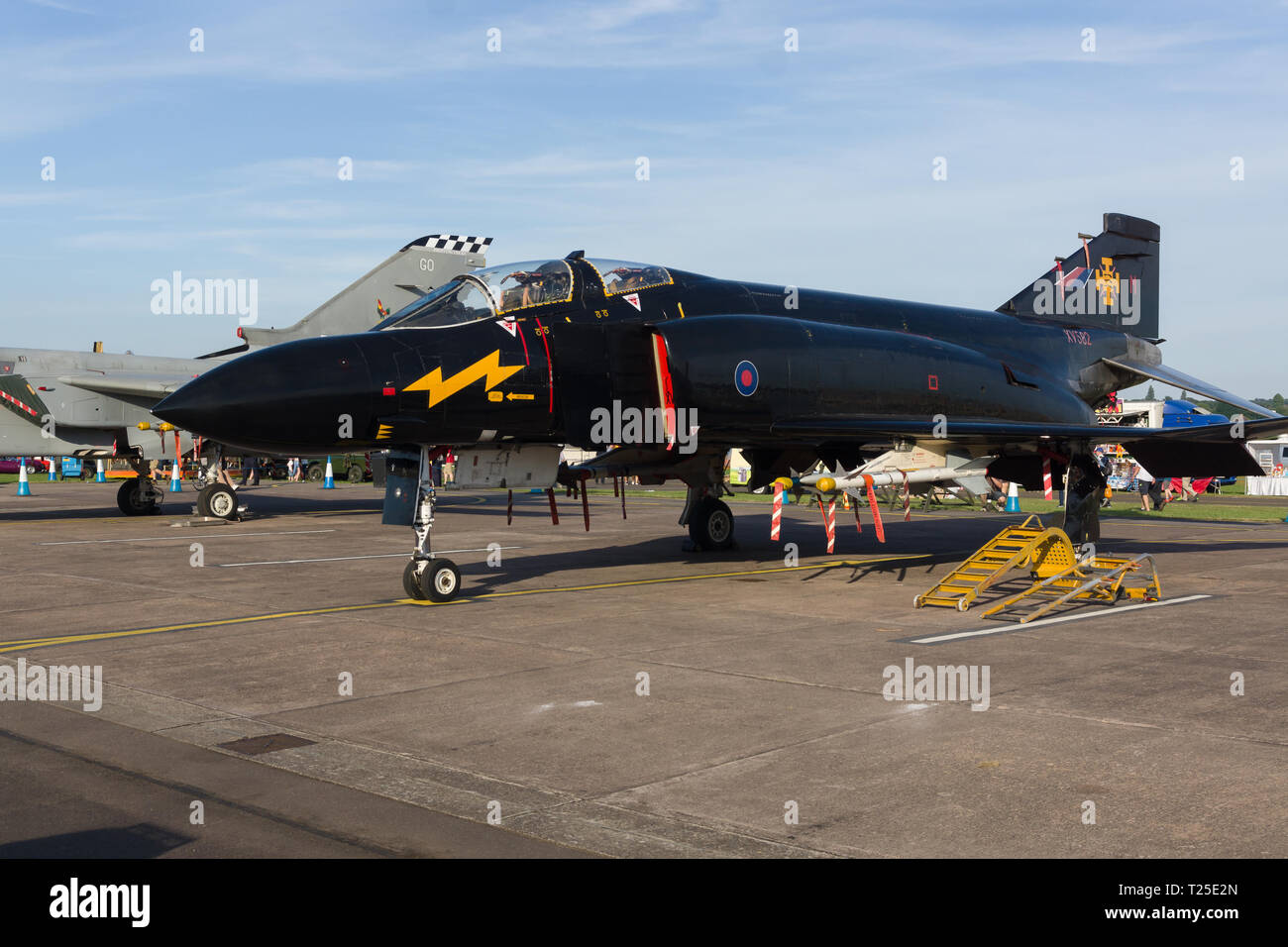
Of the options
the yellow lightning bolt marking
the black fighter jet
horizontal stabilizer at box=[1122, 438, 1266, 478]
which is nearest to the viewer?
the black fighter jet

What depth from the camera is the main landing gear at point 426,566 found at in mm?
11523

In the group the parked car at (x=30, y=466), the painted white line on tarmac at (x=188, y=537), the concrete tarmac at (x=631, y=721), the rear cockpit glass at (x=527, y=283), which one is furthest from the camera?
the parked car at (x=30, y=466)

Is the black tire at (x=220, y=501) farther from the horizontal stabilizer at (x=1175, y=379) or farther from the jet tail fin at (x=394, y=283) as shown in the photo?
the horizontal stabilizer at (x=1175, y=379)

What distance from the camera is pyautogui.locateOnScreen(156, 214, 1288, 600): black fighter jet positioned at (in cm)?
1077

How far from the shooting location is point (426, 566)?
11.7 meters

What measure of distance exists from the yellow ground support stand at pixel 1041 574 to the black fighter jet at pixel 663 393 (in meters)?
1.81

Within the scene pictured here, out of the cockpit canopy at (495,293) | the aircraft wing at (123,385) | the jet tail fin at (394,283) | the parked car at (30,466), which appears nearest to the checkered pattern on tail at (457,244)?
the jet tail fin at (394,283)

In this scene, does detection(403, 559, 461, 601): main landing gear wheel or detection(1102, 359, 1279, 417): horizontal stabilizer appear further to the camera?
detection(1102, 359, 1279, 417): horizontal stabilizer

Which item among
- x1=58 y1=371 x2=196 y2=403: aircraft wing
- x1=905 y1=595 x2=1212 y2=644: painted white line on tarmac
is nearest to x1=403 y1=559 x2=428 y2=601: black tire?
x1=905 y1=595 x2=1212 y2=644: painted white line on tarmac

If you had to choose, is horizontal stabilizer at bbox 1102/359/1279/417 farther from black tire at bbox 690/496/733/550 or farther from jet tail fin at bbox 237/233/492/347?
jet tail fin at bbox 237/233/492/347

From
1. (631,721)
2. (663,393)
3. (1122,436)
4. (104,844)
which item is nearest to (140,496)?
(663,393)

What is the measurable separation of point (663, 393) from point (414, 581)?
3.49 metres
